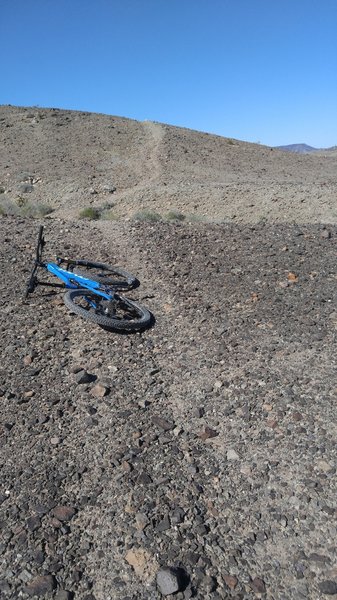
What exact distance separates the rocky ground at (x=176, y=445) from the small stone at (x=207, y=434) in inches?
0.7

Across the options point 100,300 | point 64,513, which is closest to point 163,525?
point 64,513

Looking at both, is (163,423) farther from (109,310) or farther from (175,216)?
(175,216)

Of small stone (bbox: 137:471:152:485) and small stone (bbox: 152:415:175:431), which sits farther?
small stone (bbox: 152:415:175:431)

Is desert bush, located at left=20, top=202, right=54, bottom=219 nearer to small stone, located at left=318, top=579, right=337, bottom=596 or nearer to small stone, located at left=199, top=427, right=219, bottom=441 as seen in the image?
small stone, located at left=199, top=427, right=219, bottom=441

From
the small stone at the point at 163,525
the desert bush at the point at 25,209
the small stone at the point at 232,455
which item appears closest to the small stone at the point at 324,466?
the small stone at the point at 232,455

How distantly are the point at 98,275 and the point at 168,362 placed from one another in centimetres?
300

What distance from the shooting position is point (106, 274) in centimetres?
903

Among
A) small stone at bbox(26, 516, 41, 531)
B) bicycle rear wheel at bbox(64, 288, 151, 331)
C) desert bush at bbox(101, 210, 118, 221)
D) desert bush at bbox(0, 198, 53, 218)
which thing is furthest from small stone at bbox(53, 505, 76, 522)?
desert bush at bbox(0, 198, 53, 218)

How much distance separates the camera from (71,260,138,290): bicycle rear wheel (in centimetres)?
831

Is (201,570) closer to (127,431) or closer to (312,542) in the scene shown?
(312,542)

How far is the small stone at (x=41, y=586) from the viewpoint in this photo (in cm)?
330

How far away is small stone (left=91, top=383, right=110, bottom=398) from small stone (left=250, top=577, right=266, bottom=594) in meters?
2.59

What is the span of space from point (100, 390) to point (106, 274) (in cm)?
382

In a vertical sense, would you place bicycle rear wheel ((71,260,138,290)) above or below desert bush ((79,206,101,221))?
above
